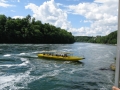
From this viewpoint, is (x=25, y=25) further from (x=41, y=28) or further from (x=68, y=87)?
(x=68, y=87)

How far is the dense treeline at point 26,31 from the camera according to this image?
2899 inches

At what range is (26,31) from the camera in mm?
80125

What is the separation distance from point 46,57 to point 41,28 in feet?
200

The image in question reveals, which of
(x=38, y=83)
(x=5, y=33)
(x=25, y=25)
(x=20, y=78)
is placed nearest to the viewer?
(x=38, y=83)

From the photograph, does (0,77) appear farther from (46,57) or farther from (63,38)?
(63,38)

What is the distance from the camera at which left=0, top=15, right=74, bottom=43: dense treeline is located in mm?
73625

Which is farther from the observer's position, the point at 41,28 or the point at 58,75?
the point at 41,28

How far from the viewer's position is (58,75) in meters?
18.5

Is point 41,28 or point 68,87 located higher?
point 41,28

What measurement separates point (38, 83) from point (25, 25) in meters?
72.5

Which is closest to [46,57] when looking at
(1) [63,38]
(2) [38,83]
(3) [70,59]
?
(3) [70,59]

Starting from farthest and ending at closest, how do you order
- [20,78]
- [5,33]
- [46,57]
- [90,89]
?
1. [5,33]
2. [46,57]
3. [20,78]
4. [90,89]

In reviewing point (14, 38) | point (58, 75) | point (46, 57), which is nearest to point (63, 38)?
point (14, 38)

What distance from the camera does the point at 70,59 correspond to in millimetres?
29984
